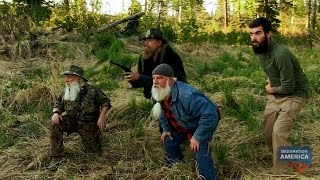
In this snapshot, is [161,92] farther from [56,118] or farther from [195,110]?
[56,118]

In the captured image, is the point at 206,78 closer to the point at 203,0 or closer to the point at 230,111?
the point at 230,111

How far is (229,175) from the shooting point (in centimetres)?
448

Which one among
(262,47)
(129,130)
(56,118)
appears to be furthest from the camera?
(129,130)

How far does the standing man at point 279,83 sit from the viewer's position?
396cm

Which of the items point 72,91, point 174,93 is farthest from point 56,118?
point 174,93

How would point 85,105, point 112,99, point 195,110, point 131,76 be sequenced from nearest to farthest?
point 195,110, point 131,76, point 85,105, point 112,99

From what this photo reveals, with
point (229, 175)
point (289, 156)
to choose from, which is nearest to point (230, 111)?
point (229, 175)

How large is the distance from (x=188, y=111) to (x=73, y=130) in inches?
66.5

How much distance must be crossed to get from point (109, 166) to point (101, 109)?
0.64 metres

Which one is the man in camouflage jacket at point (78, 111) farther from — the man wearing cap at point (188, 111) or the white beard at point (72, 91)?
the man wearing cap at point (188, 111)

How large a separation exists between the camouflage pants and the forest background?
143mm

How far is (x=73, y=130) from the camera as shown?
5039mm

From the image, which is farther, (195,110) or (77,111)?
(77,111)

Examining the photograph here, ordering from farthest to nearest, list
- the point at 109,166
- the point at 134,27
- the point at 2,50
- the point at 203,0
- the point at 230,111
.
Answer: the point at 203,0
the point at 134,27
the point at 2,50
the point at 230,111
the point at 109,166
